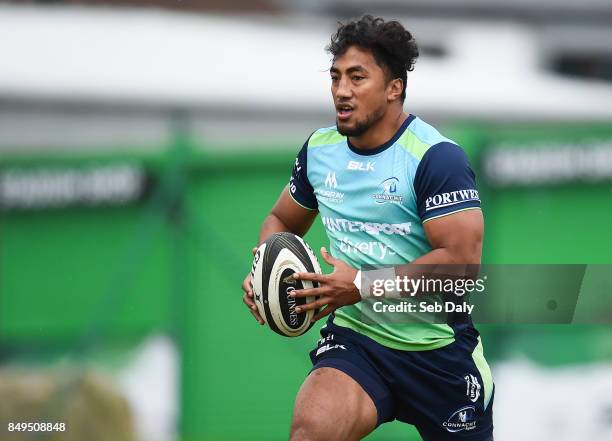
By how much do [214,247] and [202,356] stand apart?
83cm

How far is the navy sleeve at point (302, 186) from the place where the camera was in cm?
617

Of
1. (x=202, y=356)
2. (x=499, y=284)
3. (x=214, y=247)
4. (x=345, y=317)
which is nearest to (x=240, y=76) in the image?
(x=214, y=247)

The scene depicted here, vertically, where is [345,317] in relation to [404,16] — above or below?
Answer: below

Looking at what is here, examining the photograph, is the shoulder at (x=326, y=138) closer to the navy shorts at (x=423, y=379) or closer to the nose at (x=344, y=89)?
the nose at (x=344, y=89)

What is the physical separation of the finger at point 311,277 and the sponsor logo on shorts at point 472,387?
36.0 inches

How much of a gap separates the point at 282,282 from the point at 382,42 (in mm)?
1174

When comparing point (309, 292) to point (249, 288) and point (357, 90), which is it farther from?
point (357, 90)

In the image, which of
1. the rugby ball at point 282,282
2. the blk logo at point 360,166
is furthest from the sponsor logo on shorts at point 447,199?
the rugby ball at point 282,282

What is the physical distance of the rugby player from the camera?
18.1 feet

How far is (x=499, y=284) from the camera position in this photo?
27.3 ft

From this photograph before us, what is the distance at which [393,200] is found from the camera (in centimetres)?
568

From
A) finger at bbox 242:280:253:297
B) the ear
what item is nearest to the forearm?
finger at bbox 242:280:253:297

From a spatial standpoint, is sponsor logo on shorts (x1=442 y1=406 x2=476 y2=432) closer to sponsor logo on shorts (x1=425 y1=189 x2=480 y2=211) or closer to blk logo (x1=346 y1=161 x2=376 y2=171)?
sponsor logo on shorts (x1=425 y1=189 x2=480 y2=211)

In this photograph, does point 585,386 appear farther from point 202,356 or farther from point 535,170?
point 202,356
